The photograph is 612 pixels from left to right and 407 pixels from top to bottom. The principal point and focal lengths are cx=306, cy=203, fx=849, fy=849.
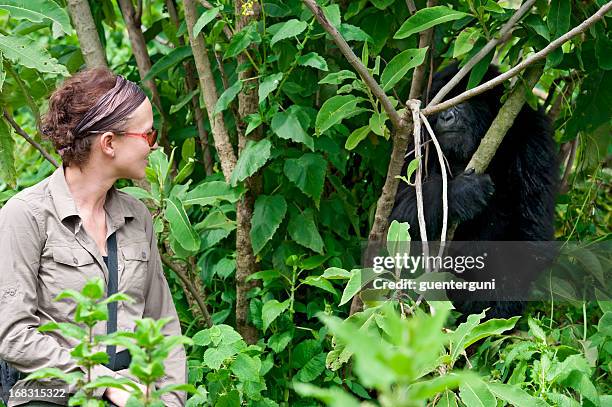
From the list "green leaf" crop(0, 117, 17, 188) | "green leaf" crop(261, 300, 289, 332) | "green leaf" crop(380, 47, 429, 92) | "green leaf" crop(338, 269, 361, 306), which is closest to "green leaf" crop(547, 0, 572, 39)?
"green leaf" crop(380, 47, 429, 92)

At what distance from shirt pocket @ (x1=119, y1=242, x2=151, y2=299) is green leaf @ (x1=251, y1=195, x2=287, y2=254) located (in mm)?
820

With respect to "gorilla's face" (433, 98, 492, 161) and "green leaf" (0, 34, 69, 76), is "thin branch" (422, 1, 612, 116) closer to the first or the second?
"gorilla's face" (433, 98, 492, 161)

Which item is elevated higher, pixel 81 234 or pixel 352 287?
pixel 81 234

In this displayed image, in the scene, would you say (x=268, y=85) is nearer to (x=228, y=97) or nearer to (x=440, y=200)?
(x=228, y=97)

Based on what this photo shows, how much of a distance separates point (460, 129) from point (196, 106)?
1368 mm

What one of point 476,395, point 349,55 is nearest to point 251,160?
point 349,55

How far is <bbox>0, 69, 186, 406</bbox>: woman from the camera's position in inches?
105

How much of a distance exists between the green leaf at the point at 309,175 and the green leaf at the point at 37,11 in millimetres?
1104

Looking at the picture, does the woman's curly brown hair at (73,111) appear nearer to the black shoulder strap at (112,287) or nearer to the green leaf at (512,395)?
the black shoulder strap at (112,287)

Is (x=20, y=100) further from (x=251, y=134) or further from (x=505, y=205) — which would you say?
(x=505, y=205)

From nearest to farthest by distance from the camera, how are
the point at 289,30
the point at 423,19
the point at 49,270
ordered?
the point at 49,270 < the point at 423,19 < the point at 289,30

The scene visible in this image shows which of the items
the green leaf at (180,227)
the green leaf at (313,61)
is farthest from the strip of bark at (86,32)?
the green leaf at (313,61)

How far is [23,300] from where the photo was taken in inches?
105

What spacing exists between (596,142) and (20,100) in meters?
2.88
